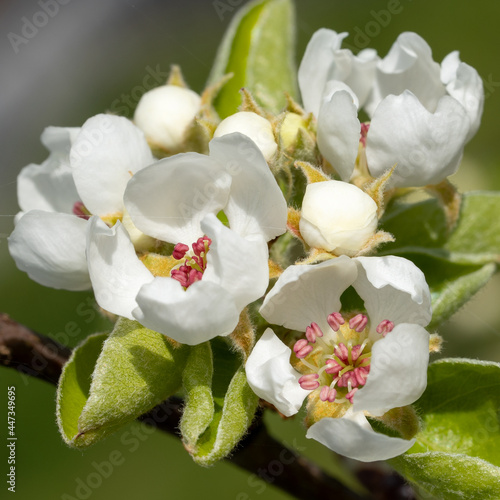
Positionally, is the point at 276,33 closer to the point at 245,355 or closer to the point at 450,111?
the point at 450,111

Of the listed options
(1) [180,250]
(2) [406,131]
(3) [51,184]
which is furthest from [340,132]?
(3) [51,184]

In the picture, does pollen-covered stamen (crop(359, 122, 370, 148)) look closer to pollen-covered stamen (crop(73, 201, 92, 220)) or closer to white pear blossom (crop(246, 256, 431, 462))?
white pear blossom (crop(246, 256, 431, 462))

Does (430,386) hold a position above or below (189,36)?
above

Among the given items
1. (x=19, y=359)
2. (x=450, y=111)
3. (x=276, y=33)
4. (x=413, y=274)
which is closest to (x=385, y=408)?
(x=413, y=274)

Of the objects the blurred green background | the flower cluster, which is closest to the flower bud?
the flower cluster

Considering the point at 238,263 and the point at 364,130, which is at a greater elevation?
the point at 238,263

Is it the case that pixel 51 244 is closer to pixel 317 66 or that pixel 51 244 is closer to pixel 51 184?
pixel 51 184

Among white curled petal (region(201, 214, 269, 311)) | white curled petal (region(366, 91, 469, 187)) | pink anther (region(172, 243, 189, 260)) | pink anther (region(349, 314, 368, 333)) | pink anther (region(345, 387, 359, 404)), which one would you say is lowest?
pink anther (region(345, 387, 359, 404))
